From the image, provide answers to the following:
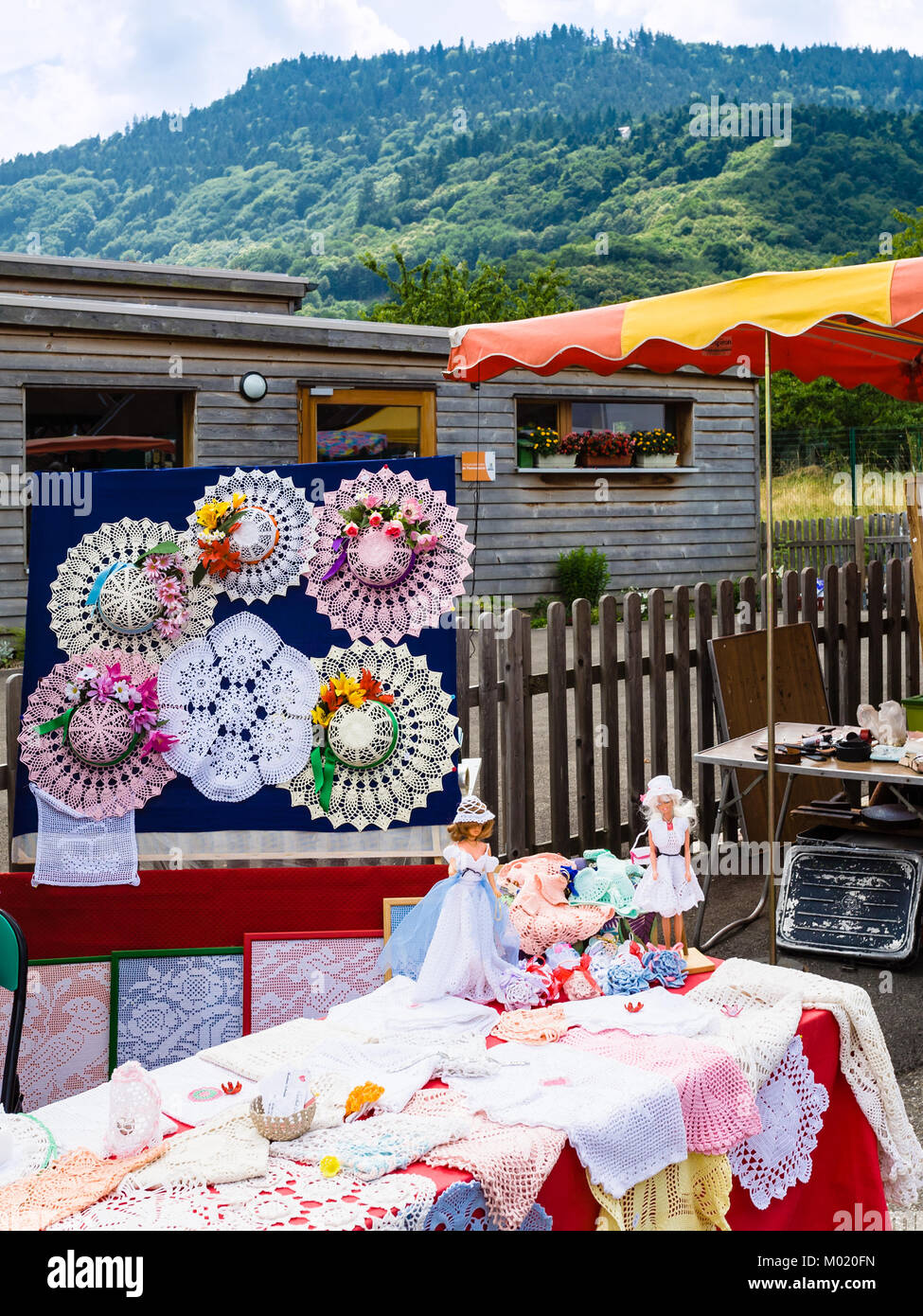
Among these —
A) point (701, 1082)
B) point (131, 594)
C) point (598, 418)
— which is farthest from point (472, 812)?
point (598, 418)

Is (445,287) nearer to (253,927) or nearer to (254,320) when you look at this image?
(254,320)

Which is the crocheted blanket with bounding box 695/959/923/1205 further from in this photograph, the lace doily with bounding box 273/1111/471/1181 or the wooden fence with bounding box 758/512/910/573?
the wooden fence with bounding box 758/512/910/573

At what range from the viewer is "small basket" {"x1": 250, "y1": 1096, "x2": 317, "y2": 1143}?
6.12 ft

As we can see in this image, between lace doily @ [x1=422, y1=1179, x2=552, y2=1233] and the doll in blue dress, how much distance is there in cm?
68

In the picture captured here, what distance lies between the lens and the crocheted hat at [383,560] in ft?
10.6

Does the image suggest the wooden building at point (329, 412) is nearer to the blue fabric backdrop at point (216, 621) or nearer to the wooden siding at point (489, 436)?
the wooden siding at point (489, 436)

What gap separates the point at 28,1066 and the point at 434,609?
1.67 meters

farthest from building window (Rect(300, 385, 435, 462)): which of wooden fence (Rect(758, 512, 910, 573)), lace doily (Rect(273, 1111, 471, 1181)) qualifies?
lace doily (Rect(273, 1111, 471, 1181))

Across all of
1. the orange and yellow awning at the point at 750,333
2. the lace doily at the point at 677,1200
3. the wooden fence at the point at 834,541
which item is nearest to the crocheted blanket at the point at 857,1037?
the lace doily at the point at 677,1200

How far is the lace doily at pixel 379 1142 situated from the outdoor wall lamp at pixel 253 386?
33.5 ft

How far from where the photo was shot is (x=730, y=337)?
5.58m

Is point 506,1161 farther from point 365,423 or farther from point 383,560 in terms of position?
point 365,423

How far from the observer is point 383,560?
3219mm
